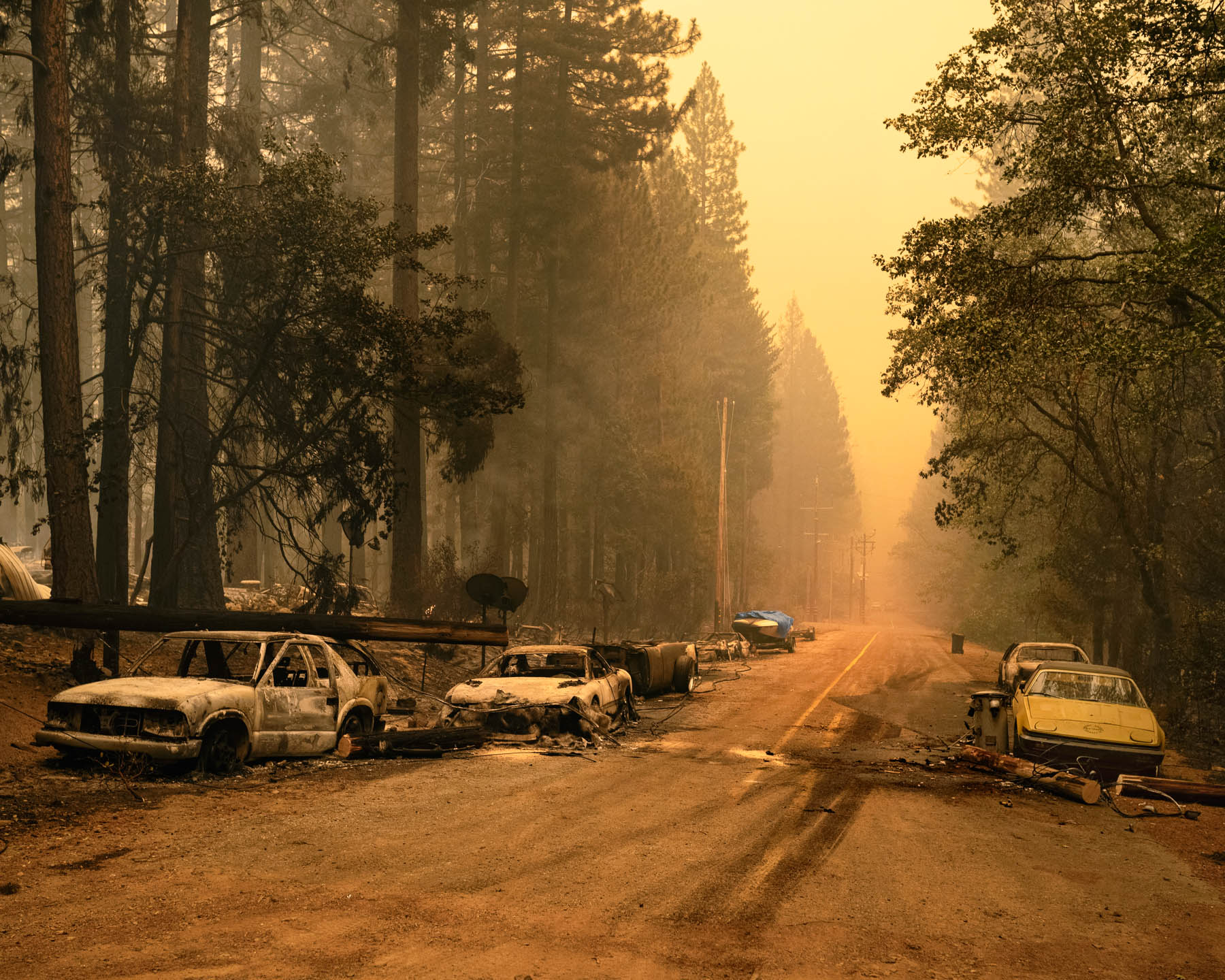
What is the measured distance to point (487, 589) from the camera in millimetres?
21297

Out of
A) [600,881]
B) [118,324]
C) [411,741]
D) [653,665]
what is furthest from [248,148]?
[600,881]

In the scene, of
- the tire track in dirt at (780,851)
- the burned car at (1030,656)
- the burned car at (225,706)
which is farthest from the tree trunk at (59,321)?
the burned car at (1030,656)

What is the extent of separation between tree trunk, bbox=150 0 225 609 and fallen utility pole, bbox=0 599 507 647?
19.0 ft

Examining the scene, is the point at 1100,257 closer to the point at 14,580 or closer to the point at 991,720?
the point at 991,720

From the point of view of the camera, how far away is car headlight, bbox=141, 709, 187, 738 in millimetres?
10219

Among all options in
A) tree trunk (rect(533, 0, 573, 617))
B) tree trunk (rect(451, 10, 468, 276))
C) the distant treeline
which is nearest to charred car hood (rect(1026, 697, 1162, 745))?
the distant treeline

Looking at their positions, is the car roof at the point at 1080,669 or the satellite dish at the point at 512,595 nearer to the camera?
the car roof at the point at 1080,669

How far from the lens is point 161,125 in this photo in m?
21.7

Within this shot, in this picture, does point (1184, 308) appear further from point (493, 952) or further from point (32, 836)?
point (32, 836)

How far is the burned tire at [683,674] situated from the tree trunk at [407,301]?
6289 millimetres

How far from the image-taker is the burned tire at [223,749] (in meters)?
10.6

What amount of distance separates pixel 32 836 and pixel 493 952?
4.29 meters

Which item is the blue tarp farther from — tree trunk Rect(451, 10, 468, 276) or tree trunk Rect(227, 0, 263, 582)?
tree trunk Rect(227, 0, 263, 582)

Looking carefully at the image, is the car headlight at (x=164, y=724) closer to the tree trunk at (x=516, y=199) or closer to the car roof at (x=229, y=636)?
the car roof at (x=229, y=636)
